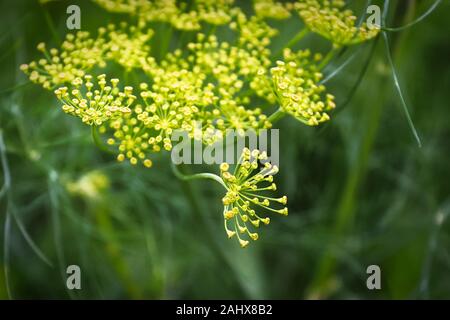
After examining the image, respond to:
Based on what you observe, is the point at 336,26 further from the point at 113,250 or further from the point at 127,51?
the point at 113,250

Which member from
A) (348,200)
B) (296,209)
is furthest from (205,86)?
(296,209)

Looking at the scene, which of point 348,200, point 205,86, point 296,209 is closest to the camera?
point 205,86

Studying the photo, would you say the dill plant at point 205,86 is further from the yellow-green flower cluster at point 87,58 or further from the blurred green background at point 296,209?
the blurred green background at point 296,209

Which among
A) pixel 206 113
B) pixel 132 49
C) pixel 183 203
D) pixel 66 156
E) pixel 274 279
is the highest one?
pixel 132 49

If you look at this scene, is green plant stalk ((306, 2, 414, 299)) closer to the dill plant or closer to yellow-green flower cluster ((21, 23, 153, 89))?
the dill plant

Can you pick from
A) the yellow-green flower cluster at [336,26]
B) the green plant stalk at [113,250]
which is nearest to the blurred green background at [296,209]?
the green plant stalk at [113,250]

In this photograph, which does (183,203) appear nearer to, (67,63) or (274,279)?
(274,279)

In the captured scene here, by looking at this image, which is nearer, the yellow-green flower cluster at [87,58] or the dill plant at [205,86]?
the dill plant at [205,86]

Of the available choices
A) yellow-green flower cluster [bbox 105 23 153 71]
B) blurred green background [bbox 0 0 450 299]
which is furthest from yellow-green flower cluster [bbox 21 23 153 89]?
blurred green background [bbox 0 0 450 299]
